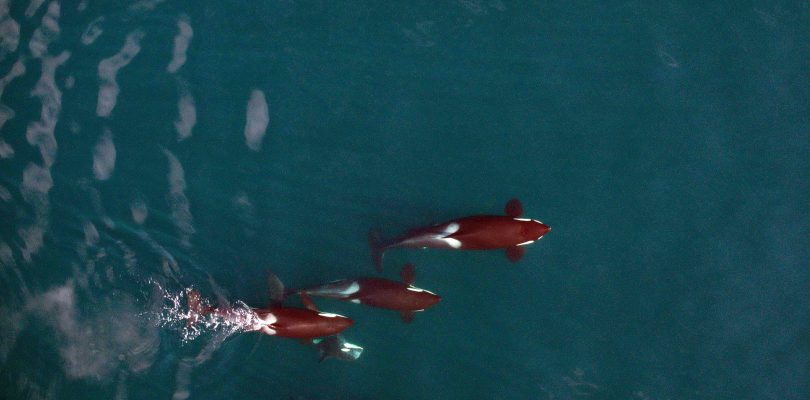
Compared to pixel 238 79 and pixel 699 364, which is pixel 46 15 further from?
pixel 699 364

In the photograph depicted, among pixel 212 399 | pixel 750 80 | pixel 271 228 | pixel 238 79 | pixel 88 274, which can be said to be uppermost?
pixel 750 80

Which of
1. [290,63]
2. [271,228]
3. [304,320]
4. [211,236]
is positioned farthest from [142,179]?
[304,320]

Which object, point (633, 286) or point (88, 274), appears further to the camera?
point (88, 274)

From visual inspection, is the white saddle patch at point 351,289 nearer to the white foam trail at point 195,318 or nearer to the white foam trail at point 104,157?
the white foam trail at point 195,318

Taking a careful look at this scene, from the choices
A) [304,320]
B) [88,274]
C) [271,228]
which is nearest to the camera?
[304,320]

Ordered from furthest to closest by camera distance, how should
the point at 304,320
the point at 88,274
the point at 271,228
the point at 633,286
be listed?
the point at 88,274 < the point at 271,228 < the point at 633,286 < the point at 304,320

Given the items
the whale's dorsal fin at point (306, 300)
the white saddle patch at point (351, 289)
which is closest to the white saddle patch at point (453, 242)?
the white saddle patch at point (351, 289)

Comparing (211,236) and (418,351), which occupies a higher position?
(211,236)
